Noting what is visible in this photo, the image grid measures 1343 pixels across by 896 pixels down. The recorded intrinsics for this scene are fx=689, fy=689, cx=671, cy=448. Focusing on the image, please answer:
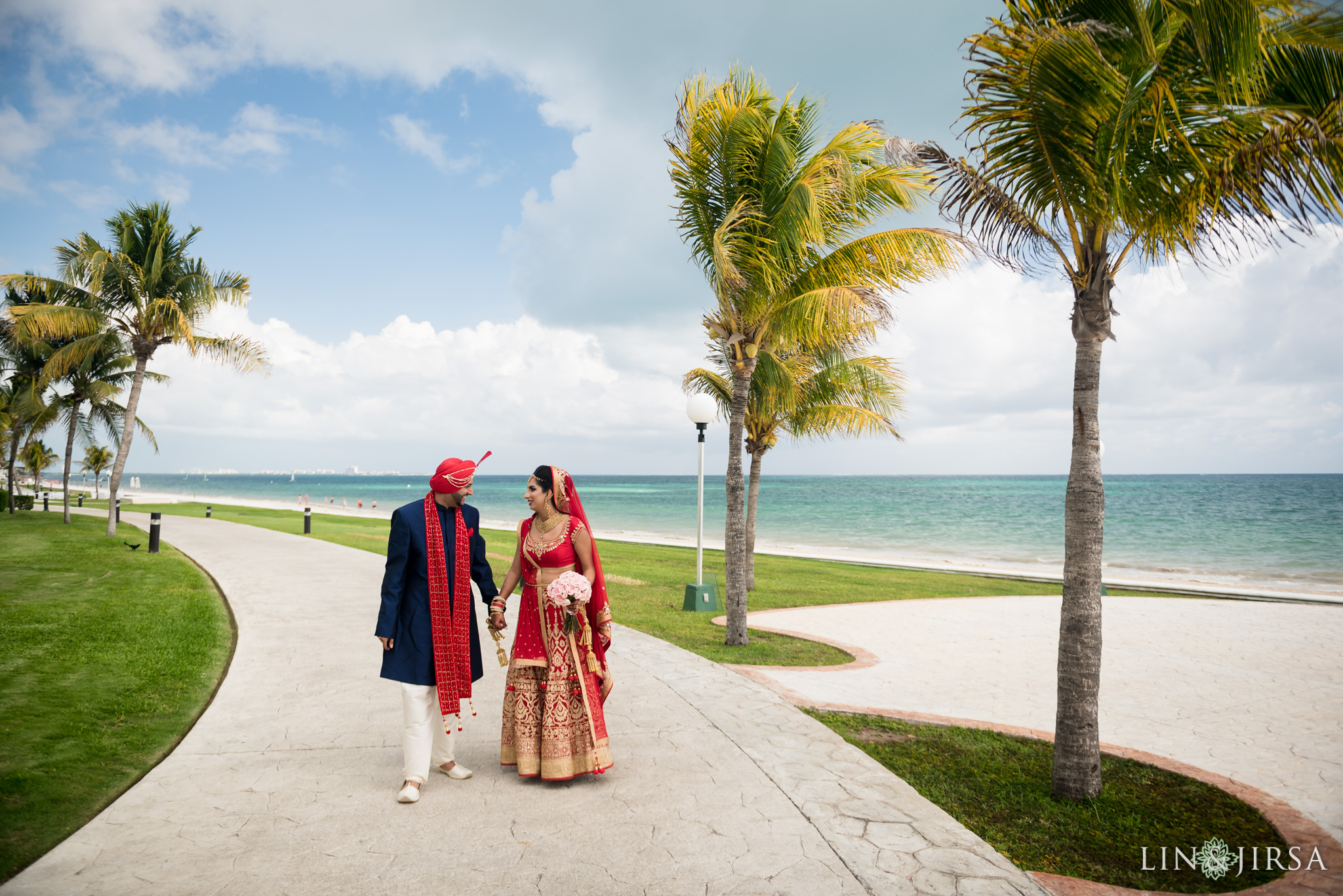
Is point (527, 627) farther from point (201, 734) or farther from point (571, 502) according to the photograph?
point (201, 734)

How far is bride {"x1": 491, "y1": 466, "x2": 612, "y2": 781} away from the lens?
438 centimetres

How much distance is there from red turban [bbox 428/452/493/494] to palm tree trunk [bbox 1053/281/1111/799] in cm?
397

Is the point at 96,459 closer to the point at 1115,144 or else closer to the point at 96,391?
the point at 96,391

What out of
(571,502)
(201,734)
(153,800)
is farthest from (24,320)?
(571,502)

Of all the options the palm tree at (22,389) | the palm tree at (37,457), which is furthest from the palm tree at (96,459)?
the palm tree at (22,389)

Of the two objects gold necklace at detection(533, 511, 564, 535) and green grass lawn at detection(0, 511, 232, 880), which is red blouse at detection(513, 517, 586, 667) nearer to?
gold necklace at detection(533, 511, 564, 535)

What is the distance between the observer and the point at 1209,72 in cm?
389

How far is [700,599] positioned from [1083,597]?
8.11 m

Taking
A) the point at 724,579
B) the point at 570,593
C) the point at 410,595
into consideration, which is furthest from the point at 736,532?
the point at 724,579

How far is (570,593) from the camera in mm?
4309

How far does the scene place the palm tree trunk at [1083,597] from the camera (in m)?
4.56

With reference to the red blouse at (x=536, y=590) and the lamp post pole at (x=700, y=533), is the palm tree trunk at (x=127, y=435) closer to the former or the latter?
the lamp post pole at (x=700, y=533)

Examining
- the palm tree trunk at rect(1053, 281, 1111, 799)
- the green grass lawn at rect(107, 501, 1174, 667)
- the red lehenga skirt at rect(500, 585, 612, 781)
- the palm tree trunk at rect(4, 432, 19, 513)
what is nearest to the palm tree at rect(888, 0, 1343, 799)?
the palm tree trunk at rect(1053, 281, 1111, 799)

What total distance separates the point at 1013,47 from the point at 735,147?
15.6 ft
